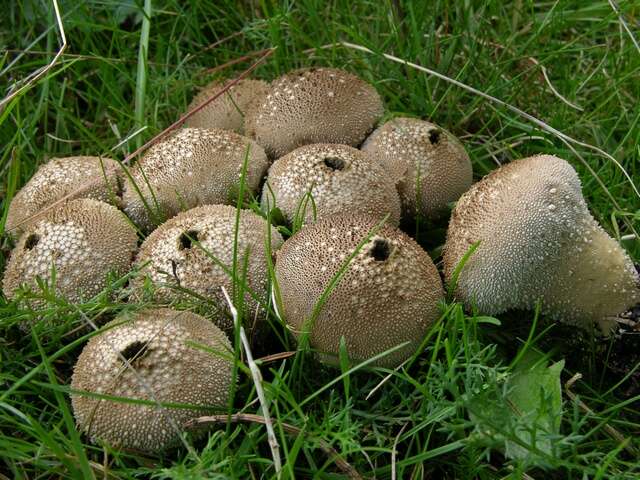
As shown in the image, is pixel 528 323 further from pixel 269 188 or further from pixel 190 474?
pixel 190 474

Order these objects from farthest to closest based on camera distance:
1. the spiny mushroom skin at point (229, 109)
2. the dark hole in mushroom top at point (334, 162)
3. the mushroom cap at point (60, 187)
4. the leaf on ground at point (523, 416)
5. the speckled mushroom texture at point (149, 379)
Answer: the spiny mushroom skin at point (229, 109)
the mushroom cap at point (60, 187)
the dark hole in mushroom top at point (334, 162)
the speckled mushroom texture at point (149, 379)
the leaf on ground at point (523, 416)

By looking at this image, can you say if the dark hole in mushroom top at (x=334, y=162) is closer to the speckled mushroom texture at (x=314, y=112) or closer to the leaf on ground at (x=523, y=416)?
the speckled mushroom texture at (x=314, y=112)

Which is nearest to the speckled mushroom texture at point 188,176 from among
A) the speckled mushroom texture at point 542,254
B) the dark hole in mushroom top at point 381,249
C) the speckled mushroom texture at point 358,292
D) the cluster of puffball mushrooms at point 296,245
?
the cluster of puffball mushrooms at point 296,245

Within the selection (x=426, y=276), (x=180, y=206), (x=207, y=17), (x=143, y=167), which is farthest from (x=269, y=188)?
(x=207, y=17)

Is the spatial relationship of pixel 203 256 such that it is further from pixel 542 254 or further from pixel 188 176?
pixel 542 254

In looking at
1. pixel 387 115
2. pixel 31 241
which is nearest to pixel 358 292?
pixel 387 115

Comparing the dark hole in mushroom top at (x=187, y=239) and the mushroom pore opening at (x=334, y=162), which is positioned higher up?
the mushroom pore opening at (x=334, y=162)

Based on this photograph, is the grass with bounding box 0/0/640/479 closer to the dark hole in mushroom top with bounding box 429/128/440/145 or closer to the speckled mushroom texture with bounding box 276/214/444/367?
the speckled mushroom texture with bounding box 276/214/444/367
